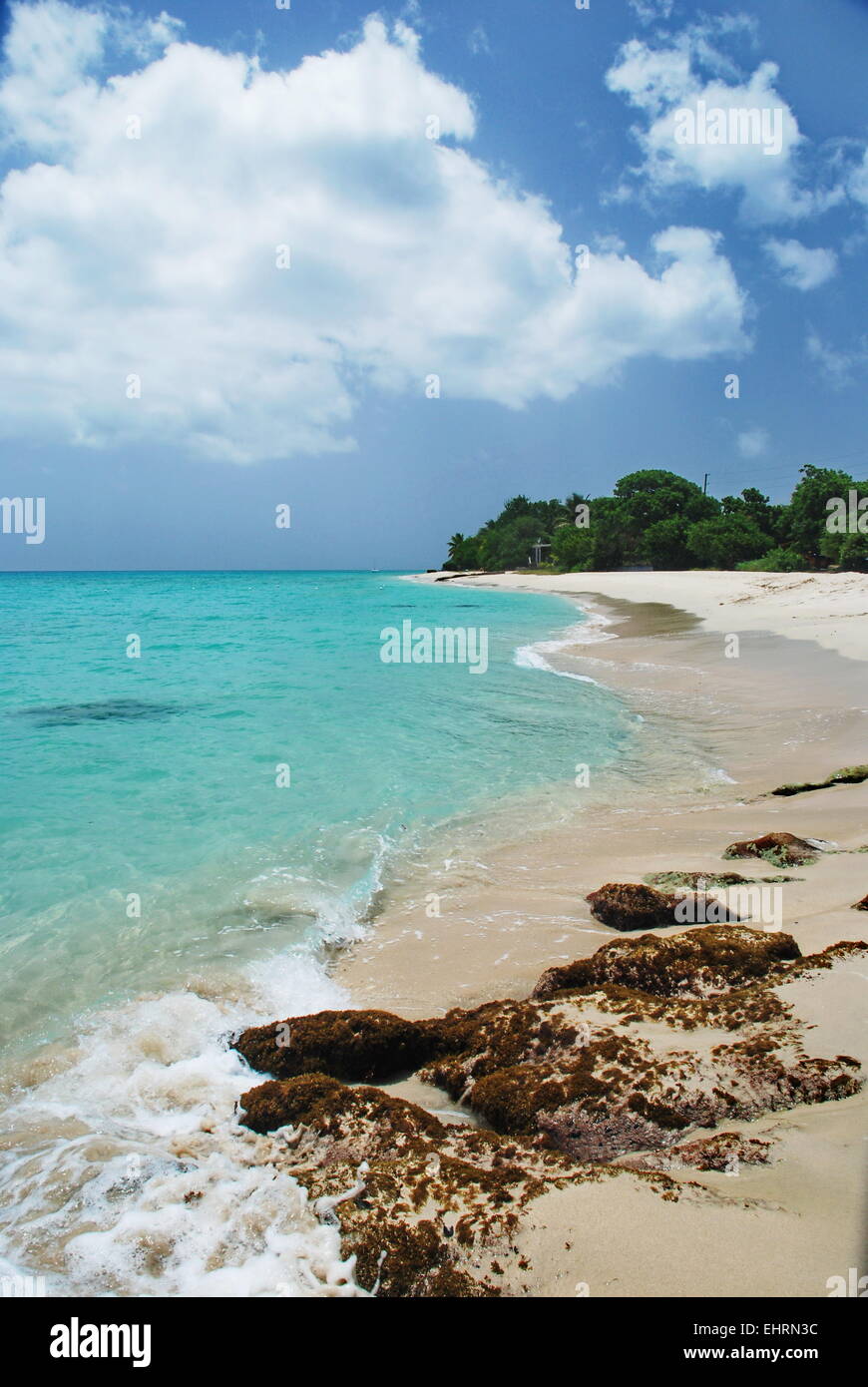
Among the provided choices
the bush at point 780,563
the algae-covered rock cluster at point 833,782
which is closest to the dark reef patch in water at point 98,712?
the algae-covered rock cluster at point 833,782

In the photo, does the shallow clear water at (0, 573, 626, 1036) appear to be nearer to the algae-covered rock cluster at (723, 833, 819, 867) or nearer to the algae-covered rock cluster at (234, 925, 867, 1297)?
the algae-covered rock cluster at (234, 925, 867, 1297)

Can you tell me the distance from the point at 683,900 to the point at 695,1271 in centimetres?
366

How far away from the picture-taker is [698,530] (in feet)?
268

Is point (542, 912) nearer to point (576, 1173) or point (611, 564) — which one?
point (576, 1173)

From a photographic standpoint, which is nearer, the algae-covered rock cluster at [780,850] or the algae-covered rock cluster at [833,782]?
the algae-covered rock cluster at [780,850]

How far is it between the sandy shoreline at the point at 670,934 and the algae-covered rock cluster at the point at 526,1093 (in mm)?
115

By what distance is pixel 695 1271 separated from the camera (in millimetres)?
2328

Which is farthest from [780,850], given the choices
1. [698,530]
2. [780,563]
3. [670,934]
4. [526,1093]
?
[698,530]

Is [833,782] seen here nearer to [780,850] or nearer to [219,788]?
[780,850]

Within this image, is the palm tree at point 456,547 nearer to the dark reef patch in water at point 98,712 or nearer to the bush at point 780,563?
the bush at point 780,563

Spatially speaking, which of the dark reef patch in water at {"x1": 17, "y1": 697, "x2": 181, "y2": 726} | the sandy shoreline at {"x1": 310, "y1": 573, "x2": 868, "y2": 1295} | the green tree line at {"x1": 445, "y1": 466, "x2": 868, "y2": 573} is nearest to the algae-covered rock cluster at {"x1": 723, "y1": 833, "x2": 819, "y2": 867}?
the sandy shoreline at {"x1": 310, "y1": 573, "x2": 868, "y2": 1295}

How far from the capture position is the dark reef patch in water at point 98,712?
1590 centimetres

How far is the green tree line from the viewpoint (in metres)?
66.1

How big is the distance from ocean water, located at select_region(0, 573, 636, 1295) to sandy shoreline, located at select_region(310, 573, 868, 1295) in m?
0.81
